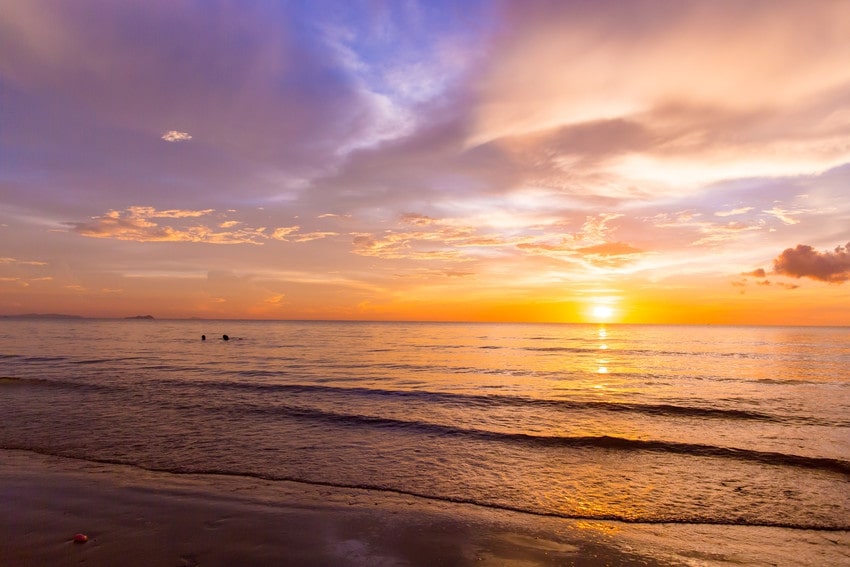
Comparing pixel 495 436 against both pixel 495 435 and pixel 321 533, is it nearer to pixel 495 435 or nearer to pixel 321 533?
pixel 495 435

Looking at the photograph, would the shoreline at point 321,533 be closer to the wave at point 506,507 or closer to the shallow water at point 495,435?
the wave at point 506,507

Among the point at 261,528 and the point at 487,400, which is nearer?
the point at 261,528

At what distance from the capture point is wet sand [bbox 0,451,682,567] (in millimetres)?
7480

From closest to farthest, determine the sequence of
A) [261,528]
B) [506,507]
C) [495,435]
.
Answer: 1. [261,528]
2. [506,507]
3. [495,435]

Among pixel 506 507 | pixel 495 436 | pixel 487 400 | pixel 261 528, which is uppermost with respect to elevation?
pixel 261 528

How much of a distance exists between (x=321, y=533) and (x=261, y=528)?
119 centimetres

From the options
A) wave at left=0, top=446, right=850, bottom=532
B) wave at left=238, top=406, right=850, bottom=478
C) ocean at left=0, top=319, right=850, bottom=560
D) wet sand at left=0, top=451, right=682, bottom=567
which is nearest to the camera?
wet sand at left=0, top=451, right=682, bottom=567

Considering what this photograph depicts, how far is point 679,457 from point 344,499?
11052 mm

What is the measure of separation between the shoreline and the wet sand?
0.02m

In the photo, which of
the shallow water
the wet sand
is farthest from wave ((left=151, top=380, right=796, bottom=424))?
the wet sand

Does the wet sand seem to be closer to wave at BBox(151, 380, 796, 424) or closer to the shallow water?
the shallow water

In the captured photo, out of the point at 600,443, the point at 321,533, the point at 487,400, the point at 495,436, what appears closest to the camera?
the point at 321,533

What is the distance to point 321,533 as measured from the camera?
8438 mm

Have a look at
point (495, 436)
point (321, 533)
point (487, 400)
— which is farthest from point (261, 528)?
point (487, 400)
